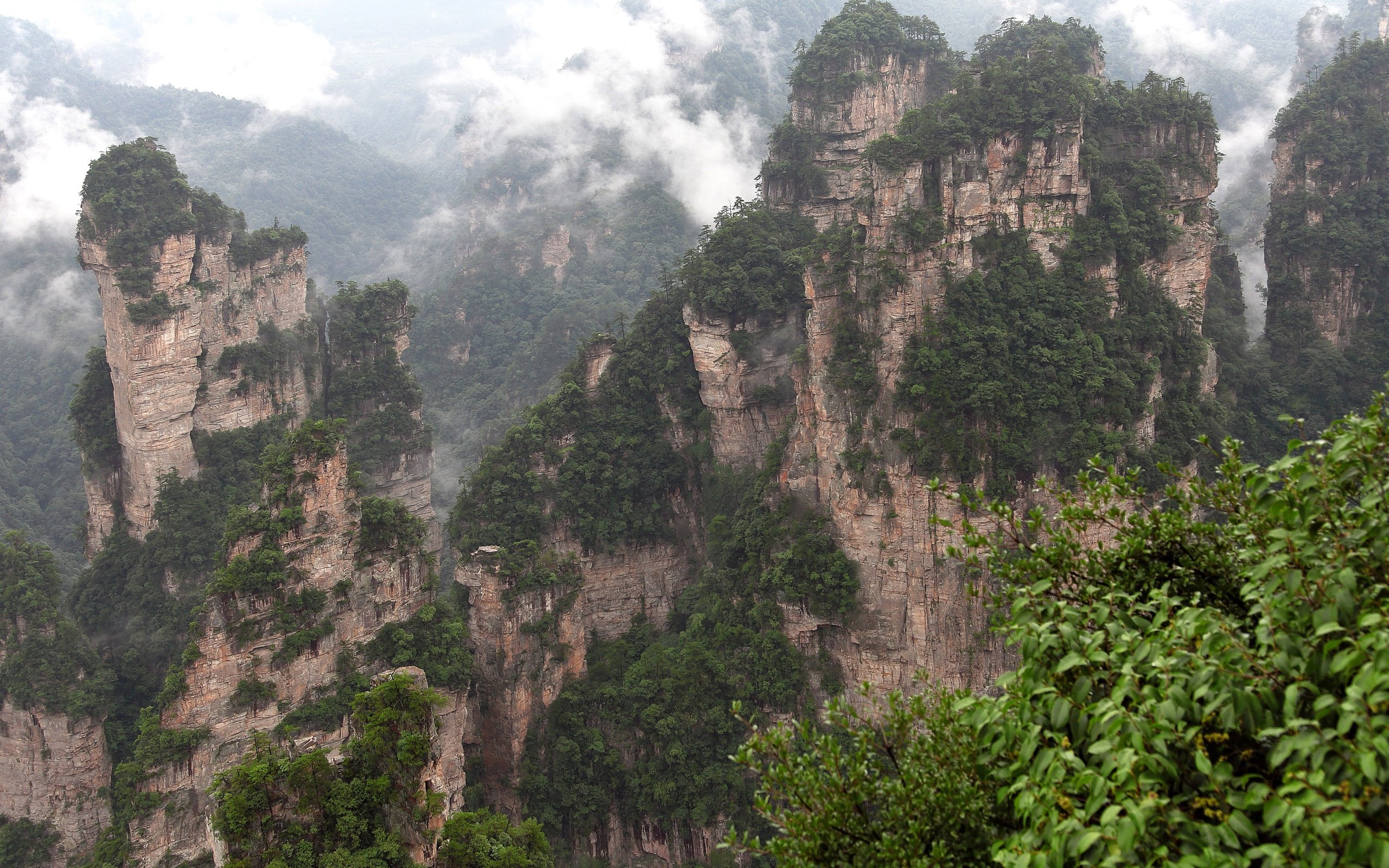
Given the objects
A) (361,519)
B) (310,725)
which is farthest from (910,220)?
(310,725)

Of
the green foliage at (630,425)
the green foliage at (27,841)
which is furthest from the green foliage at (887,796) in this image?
the green foliage at (27,841)

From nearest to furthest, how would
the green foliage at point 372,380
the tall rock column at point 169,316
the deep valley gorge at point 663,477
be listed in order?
the deep valley gorge at point 663,477, the tall rock column at point 169,316, the green foliage at point 372,380

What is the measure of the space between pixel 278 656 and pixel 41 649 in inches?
370

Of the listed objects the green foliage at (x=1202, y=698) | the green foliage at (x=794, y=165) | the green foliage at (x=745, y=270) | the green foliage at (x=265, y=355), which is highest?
the green foliage at (x=794, y=165)

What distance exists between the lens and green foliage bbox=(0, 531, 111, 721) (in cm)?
3152

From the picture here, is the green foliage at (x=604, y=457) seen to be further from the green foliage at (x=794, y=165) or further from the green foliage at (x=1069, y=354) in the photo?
the green foliage at (x=1069, y=354)

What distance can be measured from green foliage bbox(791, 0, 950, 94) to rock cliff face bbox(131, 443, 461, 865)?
28.5 m

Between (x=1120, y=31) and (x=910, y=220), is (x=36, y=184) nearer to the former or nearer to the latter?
(x=910, y=220)

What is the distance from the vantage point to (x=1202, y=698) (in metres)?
6.70

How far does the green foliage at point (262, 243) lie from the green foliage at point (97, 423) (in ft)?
22.5

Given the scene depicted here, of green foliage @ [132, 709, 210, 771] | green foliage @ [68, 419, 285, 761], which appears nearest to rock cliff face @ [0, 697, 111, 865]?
green foliage @ [68, 419, 285, 761]

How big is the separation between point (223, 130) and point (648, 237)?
61.3 meters

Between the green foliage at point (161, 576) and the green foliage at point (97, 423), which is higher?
the green foliage at point (97, 423)

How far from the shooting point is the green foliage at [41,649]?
31516 mm
